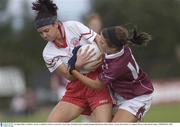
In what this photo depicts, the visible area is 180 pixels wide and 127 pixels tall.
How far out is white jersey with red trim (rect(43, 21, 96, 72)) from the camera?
29.6 ft

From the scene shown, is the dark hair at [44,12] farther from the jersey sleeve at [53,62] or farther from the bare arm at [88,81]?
the bare arm at [88,81]

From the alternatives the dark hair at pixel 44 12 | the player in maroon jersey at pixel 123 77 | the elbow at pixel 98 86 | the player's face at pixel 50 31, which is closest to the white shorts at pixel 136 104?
the player in maroon jersey at pixel 123 77

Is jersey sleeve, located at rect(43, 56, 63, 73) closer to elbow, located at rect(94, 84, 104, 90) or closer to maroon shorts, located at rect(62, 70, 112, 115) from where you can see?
maroon shorts, located at rect(62, 70, 112, 115)

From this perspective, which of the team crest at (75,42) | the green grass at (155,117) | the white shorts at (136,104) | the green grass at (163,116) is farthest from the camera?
the green grass at (155,117)

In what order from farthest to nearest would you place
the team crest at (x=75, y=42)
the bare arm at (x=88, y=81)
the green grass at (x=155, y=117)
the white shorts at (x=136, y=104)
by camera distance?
Result: the green grass at (x=155, y=117), the team crest at (x=75, y=42), the white shorts at (x=136, y=104), the bare arm at (x=88, y=81)

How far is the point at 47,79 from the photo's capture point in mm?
42281

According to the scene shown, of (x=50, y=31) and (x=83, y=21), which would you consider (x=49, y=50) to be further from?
(x=83, y=21)

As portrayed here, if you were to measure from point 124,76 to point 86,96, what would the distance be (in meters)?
0.66

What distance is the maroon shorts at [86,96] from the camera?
906cm

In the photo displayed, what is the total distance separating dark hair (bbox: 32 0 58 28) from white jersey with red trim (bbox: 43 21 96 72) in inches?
6.6

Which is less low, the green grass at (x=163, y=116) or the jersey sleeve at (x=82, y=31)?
the jersey sleeve at (x=82, y=31)

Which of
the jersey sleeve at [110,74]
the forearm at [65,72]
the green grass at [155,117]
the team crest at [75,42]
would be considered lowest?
the green grass at [155,117]

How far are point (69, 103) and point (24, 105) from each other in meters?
24.5

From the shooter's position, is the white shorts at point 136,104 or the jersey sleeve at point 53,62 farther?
the jersey sleeve at point 53,62
